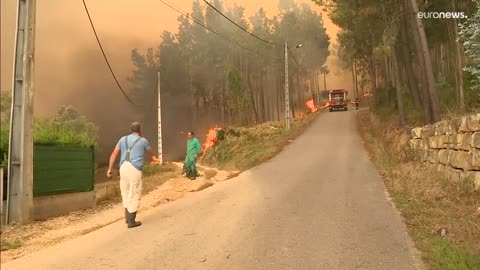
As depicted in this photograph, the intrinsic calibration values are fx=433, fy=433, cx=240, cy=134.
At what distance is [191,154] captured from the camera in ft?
51.5

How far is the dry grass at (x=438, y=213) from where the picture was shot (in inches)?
205

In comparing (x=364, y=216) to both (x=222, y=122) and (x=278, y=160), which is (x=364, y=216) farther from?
(x=222, y=122)

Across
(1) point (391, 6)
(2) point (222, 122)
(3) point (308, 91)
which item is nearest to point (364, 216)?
(1) point (391, 6)

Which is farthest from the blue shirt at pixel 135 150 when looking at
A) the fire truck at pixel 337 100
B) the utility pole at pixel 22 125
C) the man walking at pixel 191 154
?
the fire truck at pixel 337 100

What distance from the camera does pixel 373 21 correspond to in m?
25.4

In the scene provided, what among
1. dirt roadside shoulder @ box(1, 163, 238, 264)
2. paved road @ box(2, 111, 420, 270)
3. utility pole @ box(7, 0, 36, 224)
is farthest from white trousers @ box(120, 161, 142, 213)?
utility pole @ box(7, 0, 36, 224)

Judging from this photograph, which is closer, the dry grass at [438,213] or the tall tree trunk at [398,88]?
the dry grass at [438,213]

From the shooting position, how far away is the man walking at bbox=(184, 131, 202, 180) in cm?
1546

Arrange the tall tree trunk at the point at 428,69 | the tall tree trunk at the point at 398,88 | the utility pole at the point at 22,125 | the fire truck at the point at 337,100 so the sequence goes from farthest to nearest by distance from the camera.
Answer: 1. the fire truck at the point at 337,100
2. the tall tree trunk at the point at 398,88
3. the tall tree trunk at the point at 428,69
4. the utility pole at the point at 22,125

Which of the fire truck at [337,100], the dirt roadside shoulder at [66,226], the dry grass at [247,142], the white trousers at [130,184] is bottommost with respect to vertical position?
the dirt roadside shoulder at [66,226]

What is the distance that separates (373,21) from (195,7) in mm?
35929

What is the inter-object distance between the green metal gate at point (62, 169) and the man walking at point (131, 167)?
2.97 meters

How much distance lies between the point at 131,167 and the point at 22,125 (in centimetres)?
289

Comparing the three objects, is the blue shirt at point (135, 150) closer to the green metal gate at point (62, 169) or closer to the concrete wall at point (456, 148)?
the green metal gate at point (62, 169)
